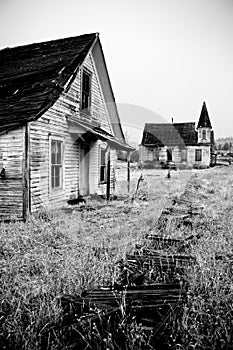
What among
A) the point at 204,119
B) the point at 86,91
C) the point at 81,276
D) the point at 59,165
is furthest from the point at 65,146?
the point at 204,119

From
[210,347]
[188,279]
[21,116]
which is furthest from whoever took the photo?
[21,116]

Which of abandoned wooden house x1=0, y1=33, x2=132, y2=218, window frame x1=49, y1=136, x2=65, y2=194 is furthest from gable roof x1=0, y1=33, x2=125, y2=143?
window frame x1=49, y1=136, x2=65, y2=194

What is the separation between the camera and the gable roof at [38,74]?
855 cm

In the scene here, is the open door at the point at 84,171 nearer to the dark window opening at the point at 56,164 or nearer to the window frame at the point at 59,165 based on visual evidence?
the window frame at the point at 59,165

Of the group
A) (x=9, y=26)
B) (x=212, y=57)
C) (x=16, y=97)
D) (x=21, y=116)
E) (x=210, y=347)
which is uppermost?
(x=9, y=26)

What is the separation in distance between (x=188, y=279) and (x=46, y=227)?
4.14 m

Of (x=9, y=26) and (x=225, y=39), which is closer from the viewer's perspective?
(x=225, y=39)

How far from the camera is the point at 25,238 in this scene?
223 inches

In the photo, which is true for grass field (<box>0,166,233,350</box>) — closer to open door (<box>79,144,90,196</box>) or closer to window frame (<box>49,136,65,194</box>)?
window frame (<box>49,136,65,194</box>)

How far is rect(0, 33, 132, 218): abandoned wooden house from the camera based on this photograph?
27.4 ft

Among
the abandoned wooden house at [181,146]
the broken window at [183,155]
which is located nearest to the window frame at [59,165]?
the abandoned wooden house at [181,146]

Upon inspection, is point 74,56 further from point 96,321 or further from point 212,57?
point 212,57

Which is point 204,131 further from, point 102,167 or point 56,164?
point 56,164

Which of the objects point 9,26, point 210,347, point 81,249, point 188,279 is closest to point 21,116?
point 81,249
